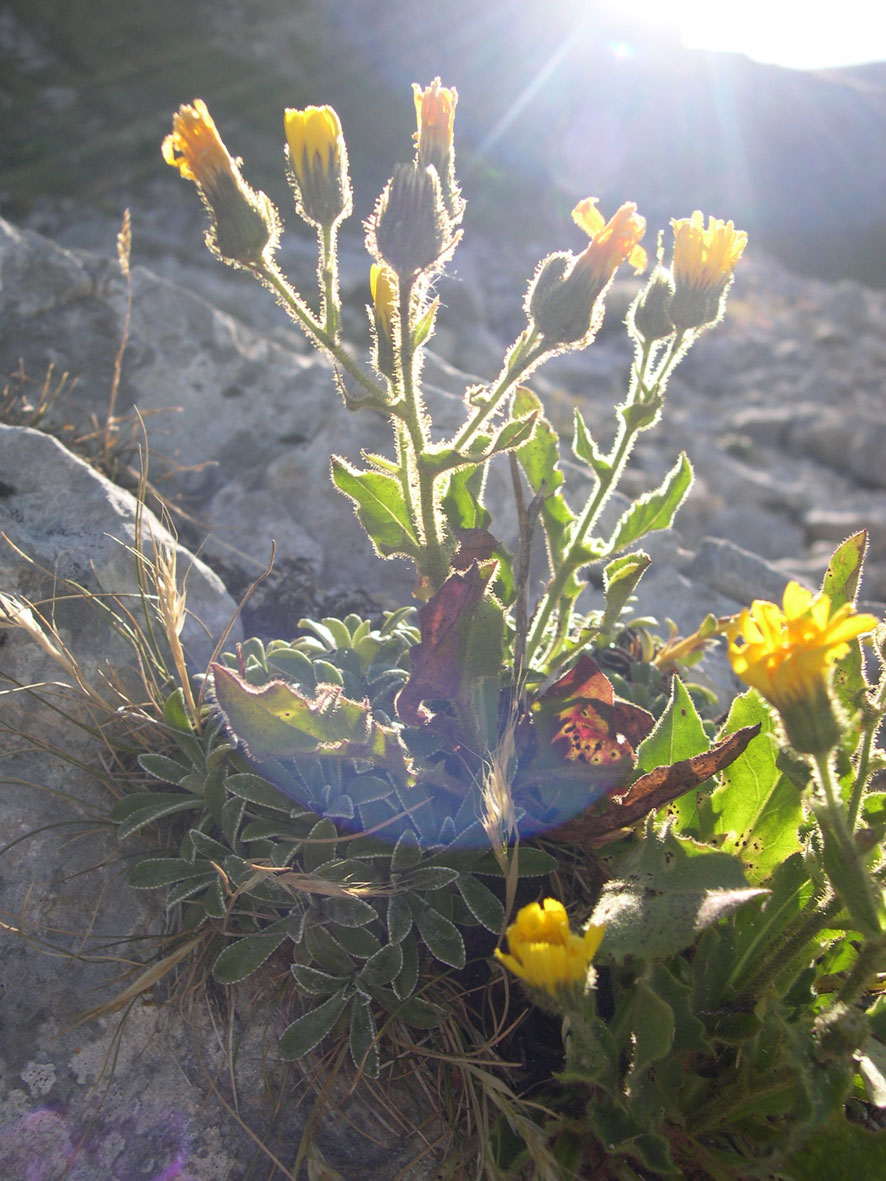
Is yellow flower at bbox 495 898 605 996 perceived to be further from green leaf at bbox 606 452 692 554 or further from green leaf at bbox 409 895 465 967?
green leaf at bbox 606 452 692 554

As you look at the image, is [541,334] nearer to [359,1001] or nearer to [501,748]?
[501,748]

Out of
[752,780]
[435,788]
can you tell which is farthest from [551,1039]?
[752,780]

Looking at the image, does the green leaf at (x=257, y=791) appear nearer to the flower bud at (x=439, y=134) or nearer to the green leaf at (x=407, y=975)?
the green leaf at (x=407, y=975)

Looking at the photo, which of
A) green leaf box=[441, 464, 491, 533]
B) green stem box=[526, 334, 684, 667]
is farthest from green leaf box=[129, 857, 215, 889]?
green leaf box=[441, 464, 491, 533]

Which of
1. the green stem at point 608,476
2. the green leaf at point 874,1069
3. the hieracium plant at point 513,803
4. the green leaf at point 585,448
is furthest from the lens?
the green leaf at point 585,448

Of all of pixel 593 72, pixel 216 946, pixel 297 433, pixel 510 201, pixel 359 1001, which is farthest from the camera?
pixel 593 72

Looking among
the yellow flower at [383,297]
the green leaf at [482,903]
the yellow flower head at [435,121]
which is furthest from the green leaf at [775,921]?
the yellow flower head at [435,121]

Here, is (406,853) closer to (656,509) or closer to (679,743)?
(679,743)
